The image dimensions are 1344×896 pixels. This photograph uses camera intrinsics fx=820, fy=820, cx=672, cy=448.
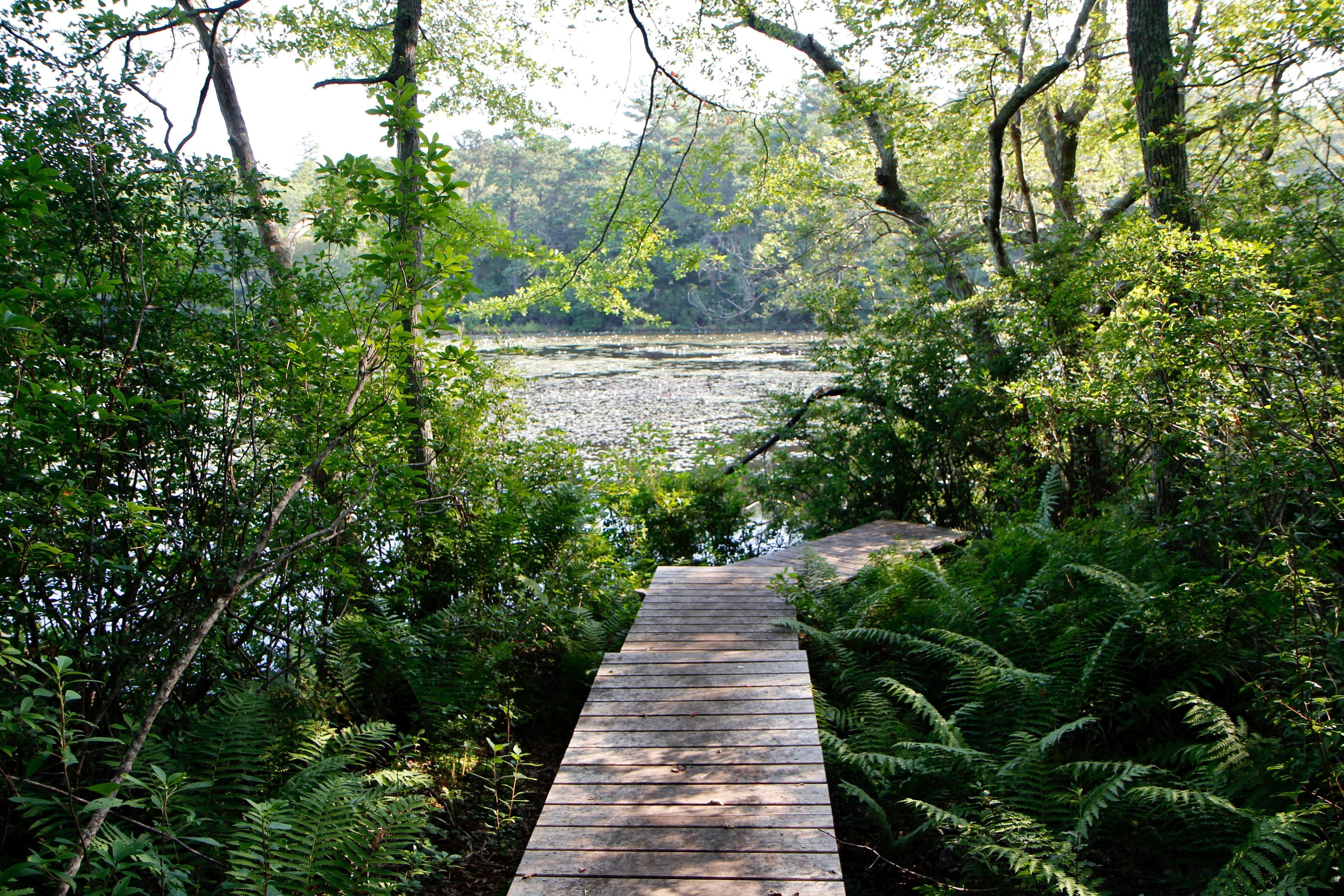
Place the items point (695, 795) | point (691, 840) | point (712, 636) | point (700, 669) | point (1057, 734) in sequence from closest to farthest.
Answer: point (691, 840), point (695, 795), point (1057, 734), point (700, 669), point (712, 636)

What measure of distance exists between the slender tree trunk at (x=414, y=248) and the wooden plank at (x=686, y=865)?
1895 millimetres

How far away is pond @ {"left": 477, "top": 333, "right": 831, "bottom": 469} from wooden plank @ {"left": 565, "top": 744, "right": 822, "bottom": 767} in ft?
16.0

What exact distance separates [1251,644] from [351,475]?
4.49 meters

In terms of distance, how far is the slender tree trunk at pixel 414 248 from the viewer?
3.23m

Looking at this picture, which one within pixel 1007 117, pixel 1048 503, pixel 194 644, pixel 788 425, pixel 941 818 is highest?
pixel 1007 117

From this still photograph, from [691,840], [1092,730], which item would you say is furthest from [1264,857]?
[691,840]

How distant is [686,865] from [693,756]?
0.75 meters

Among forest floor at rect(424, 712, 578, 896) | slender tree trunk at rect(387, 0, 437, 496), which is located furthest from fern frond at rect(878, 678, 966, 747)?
slender tree trunk at rect(387, 0, 437, 496)

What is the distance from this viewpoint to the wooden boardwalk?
266 cm

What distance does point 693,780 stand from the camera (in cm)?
325

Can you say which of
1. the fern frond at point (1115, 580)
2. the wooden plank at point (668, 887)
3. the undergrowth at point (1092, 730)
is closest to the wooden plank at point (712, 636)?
the undergrowth at point (1092, 730)

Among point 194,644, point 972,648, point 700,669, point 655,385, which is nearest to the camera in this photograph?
point 194,644

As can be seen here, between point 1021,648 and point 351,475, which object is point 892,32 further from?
point 351,475

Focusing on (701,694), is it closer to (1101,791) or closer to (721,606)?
(721,606)
